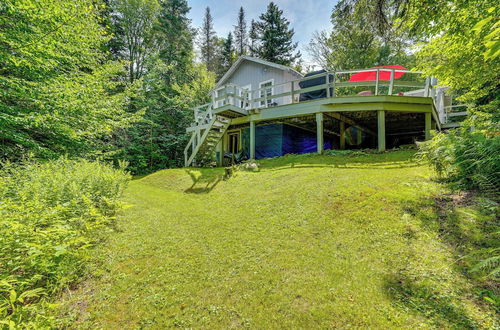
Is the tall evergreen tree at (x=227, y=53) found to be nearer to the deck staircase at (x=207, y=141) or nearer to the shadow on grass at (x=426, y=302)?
the deck staircase at (x=207, y=141)

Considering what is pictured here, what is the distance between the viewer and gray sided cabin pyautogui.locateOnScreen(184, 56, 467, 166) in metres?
8.63

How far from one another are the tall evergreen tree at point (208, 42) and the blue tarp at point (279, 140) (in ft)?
64.3

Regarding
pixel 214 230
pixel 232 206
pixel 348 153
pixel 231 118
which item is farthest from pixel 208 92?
pixel 214 230

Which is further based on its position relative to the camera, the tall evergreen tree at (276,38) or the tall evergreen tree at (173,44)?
the tall evergreen tree at (276,38)

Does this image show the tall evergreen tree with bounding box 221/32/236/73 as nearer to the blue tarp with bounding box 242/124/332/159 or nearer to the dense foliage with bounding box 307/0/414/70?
the dense foliage with bounding box 307/0/414/70

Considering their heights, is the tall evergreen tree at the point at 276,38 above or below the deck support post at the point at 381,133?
above

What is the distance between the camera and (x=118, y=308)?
2254 millimetres

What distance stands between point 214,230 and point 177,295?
175cm

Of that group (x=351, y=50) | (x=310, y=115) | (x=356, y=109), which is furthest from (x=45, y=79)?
(x=351, y=50)

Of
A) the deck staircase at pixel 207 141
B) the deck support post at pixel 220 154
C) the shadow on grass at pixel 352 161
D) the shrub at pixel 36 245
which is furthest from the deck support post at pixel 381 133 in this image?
the shrub at pixel 36 245

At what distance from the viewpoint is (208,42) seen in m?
28.8

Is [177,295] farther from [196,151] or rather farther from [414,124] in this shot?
[414,124]

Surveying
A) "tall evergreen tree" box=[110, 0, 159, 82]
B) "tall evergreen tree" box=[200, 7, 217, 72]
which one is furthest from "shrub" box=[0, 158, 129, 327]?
"tall evergreen tree" box=[200, 7, 217, 72]

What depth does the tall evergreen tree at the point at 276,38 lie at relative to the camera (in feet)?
76.9
